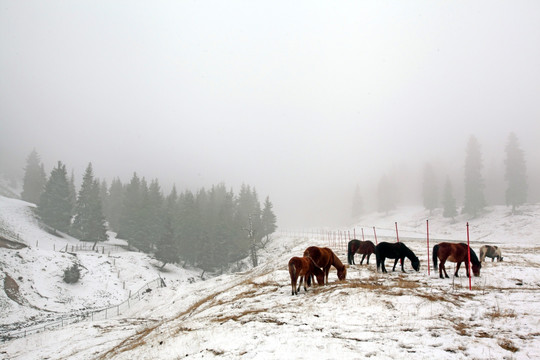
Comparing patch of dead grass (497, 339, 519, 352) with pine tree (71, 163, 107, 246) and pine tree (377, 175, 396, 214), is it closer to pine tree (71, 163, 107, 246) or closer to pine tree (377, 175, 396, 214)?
pine tree (71, 163, 107, 246)

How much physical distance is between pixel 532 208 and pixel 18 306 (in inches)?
3400

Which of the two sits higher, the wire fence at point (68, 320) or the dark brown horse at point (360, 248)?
the dark brown horse at point (360, 248)

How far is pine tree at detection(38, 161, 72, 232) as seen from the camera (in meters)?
55.3

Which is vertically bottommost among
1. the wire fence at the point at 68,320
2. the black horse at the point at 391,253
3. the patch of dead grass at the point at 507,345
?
the wire fence at the point at 68,320

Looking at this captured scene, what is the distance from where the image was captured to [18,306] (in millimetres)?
29422

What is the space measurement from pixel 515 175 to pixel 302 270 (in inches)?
2785

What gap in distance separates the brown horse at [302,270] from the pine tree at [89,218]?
52.7 metres

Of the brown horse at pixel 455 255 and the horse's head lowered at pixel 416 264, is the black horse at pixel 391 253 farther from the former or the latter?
the brown horse at pixel 455 255

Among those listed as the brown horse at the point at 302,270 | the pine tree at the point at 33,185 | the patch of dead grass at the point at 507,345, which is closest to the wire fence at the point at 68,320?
the brown horse at the point at 302,270

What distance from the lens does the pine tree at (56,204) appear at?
5534 centimetres

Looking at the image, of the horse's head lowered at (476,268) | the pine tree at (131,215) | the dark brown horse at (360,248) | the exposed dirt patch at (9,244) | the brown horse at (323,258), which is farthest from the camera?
the pine tree at (131,215)

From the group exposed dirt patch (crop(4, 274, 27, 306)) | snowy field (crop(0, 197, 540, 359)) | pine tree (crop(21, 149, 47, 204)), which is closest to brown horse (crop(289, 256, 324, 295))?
snowy field (crop(0, 197, 540, 359))

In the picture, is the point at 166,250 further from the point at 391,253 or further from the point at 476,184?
the point at 476,184

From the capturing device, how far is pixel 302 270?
11.5 m
